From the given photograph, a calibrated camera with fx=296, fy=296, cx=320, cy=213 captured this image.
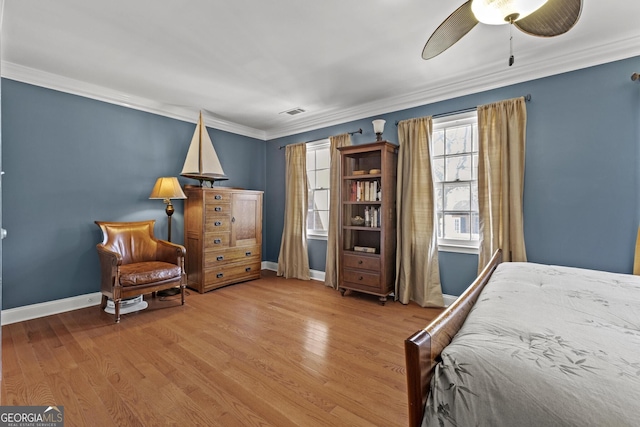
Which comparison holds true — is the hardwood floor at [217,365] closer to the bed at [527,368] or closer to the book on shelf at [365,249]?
the book on shelf at [365,249]

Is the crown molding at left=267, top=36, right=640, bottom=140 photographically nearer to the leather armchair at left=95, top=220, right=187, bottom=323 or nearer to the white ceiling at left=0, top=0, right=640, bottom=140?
the white ceiling at left=0, top=0, right=640, bottom=140

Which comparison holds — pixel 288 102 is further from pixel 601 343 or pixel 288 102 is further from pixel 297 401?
pixel 601 343

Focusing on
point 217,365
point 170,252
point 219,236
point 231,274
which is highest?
point 219,236

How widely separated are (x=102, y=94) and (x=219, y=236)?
86.6 inches

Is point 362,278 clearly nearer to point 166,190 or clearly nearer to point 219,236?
point 219,236

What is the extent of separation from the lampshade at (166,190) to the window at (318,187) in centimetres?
201

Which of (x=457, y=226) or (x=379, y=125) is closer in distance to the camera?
(x=457, y=226)

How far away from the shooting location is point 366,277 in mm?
3773

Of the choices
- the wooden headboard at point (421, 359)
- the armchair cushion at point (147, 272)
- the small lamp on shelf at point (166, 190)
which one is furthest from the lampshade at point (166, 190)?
the wooden headboard at point (421, 359)

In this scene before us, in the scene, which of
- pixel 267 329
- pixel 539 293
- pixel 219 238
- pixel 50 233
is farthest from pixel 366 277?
pixel 50 233

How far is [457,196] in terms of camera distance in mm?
3545

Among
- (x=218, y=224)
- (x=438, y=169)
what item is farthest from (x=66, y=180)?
(x=438, y=169)

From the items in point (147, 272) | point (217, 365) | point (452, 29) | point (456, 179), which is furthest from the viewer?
point (456, 179)

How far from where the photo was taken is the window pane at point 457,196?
137 inches
